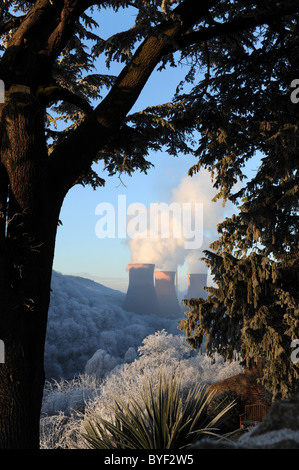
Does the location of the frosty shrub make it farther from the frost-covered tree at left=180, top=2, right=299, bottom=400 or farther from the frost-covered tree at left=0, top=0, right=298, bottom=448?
the frost-covered tree at left=0, top=0, right=298, bottom=448

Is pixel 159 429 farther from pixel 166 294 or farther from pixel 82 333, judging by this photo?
pixel 166 294

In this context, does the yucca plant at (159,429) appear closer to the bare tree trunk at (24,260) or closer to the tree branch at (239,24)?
the bare tree trunk at (24,260)

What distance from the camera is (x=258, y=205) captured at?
9312 mm

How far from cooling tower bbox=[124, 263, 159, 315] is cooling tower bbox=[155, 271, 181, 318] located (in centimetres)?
239

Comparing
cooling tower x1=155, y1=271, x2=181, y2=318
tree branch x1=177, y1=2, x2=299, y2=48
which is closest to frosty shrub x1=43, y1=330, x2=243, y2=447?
tree branch x1=177, y1=2, x2=299, y2=48

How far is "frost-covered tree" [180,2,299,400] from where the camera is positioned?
25.9 ft

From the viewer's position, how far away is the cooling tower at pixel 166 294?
106 m

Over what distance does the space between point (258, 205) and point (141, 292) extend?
3949 inches

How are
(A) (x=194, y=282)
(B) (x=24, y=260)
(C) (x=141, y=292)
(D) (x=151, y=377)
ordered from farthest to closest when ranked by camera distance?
(C) (x=141, y=292)
(A) (x=194, y=282)
(D) (x=151, y=377)
(B) (x=24, y=260)

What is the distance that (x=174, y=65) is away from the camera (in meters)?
7.74

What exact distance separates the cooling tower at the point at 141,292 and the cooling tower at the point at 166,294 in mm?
2394

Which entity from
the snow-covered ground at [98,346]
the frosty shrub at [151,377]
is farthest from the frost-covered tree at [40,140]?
the snow-covered ground at [98,346]

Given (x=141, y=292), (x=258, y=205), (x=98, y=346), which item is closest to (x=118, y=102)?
(x=258, y=205)
